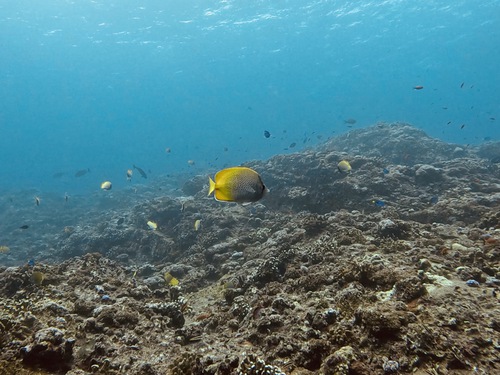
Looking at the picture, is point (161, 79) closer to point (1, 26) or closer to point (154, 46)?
point (154, 46)

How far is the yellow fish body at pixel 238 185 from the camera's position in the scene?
3.03 metres

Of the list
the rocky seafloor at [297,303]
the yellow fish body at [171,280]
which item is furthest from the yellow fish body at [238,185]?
the yellow fish body at [171,280]

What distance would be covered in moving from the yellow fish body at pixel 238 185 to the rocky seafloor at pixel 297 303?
1.59 m

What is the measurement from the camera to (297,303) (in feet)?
14.9

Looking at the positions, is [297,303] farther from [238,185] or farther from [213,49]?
[213,49]

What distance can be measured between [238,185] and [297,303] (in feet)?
8.33

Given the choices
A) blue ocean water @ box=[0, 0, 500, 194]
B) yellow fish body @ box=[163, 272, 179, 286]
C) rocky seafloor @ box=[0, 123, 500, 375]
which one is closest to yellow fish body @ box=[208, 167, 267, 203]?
rocky seafloor @ box=[0, 123, 500, 375]

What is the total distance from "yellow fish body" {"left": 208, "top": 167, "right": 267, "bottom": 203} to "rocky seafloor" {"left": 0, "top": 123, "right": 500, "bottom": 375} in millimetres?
1591

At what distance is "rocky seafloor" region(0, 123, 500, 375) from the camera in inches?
118

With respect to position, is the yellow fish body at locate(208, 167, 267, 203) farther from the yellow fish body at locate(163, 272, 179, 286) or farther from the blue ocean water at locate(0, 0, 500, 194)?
the blue ocean water at locate(0, 0, 500, 194)

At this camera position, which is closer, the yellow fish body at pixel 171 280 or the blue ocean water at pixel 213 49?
the yellow fish body at pixel 171 280

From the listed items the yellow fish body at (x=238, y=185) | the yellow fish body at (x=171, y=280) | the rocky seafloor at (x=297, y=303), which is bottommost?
the yellow fish body at (x=171, y=280)

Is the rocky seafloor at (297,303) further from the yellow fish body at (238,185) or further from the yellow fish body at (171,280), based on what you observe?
the yellow fish body at (238,185)

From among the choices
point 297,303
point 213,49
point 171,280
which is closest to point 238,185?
point 297,303
